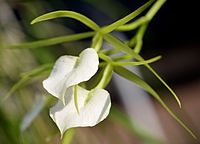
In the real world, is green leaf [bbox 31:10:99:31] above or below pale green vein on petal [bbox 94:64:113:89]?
above

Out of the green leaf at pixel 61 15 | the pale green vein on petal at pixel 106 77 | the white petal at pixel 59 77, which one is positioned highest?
the green leaf at pixel 61 15

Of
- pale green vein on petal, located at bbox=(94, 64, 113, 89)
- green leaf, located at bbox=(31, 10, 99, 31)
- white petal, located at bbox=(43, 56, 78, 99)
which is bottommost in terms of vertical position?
pale green vein on petal, located at bbox=(94, 64, 113, 89)

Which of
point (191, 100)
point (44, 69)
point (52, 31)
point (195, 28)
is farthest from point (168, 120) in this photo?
point (44, 69)

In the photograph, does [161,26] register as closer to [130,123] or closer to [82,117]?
[130,123]

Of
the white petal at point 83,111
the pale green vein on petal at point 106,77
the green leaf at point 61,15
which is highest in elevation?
the green leaf at point 61,15

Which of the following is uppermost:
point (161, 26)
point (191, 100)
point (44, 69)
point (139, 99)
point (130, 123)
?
point (44, 69)

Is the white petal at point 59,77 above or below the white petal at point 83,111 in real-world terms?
above

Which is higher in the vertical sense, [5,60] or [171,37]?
[5,60]
